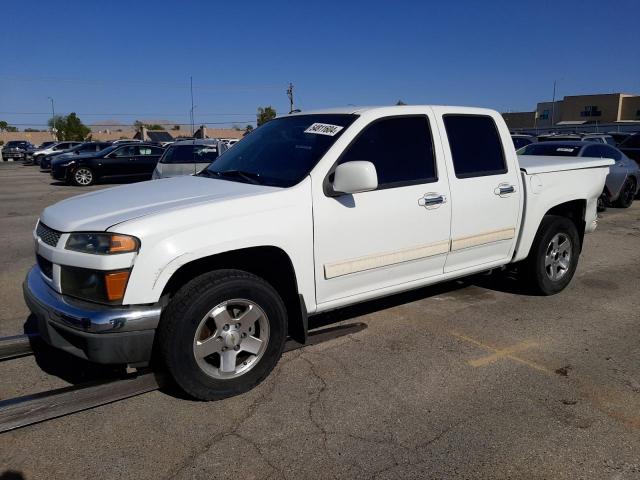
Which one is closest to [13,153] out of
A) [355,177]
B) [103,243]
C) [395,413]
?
[103,243]

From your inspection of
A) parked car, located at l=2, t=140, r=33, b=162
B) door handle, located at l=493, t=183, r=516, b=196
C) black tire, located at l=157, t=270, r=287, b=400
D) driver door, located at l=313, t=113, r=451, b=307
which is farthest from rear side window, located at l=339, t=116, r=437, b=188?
parked car, located at l=2, t=140, r=33, b=162

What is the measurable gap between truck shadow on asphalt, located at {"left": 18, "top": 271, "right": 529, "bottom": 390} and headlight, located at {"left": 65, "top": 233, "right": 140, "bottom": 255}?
934mm

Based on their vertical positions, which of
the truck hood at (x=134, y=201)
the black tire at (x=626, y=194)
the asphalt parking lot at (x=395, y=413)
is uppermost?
the truck hood at (x=134, y=201)

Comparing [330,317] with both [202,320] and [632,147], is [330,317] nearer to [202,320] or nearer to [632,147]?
[202,320]

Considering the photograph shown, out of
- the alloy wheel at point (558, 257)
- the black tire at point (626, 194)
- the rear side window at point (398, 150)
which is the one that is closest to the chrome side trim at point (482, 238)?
the rear side window at point (398, 150)

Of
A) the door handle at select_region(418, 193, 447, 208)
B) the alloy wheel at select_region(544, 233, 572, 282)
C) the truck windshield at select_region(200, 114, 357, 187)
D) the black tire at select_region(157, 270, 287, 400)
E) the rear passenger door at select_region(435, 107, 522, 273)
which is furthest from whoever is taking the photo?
the alloy wheel at select_region(544, 233, 572, 282)

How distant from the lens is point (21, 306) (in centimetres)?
532

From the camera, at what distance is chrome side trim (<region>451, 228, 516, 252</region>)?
450 centimetres

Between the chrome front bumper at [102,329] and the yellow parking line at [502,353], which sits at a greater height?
the chrome front bumper at [102,329]

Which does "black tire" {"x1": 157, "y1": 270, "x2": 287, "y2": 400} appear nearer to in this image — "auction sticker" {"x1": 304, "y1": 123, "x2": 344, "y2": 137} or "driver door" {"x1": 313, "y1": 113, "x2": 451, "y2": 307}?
"driver door" {"x1": 313, "y1": 113, "x2": 451, "y2": 307}

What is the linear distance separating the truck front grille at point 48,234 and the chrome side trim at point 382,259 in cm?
176

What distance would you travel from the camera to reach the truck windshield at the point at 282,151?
3869 millimetres

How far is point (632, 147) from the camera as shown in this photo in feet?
47.6

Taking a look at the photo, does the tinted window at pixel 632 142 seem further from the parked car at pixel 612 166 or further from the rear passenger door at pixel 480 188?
the rear passenger door at pixel 480 188
